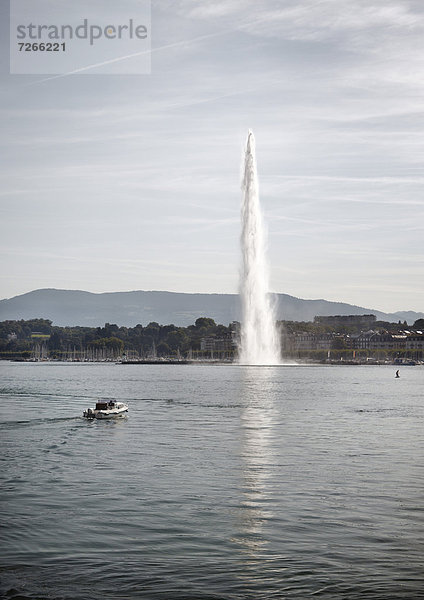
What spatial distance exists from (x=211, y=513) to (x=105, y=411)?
32906 mm

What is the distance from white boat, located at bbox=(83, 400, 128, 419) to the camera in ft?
184

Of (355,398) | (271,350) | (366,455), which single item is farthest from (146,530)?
(271,350)

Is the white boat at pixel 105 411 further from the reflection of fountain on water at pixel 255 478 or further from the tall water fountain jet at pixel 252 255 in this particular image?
the tall water fountain jet at pixel 252 255

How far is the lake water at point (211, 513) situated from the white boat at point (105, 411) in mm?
5900

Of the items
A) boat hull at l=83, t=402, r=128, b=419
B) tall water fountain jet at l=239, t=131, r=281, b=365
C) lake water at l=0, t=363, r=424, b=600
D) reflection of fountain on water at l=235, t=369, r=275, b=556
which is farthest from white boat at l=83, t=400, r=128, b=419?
tall water fountain jet at l=239, t=131, r=281, b=365

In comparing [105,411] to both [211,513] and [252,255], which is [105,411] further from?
[252,255]

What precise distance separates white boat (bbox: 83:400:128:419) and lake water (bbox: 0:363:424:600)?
19.4 ft

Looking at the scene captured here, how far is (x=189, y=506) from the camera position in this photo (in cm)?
2522

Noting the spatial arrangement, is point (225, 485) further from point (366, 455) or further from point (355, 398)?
point (355, 398)

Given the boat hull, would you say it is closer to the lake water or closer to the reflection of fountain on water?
the lake water

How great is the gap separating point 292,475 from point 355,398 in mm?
56102

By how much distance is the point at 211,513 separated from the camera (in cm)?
2428

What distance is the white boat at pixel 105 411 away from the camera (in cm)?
5616

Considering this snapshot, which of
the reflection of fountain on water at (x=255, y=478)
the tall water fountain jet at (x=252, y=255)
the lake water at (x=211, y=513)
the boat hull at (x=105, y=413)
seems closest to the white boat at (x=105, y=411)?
the boat hull at (x=105, y=413)
